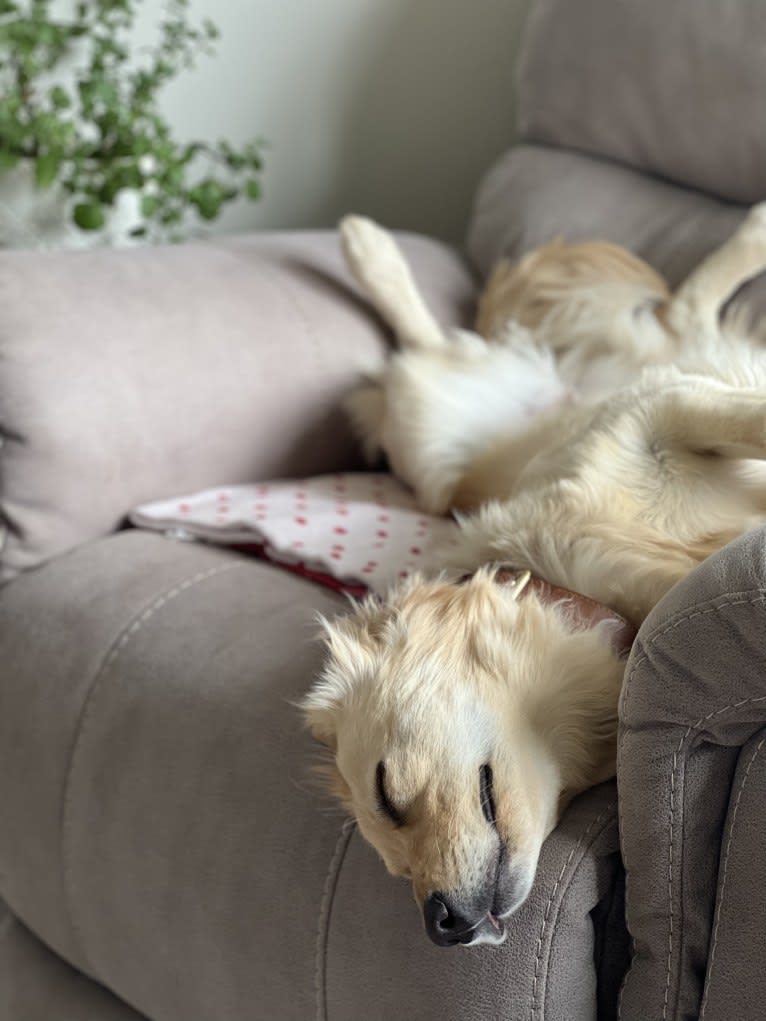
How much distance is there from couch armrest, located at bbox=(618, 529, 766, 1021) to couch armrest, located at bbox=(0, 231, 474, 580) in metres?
0.88


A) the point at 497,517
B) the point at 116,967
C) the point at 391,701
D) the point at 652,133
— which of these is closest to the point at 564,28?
the point at 652,133

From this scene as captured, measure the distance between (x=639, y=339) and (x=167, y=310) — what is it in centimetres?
70

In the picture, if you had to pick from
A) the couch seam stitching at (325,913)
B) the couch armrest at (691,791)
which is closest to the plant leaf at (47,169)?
the couch seam stitching at (325,913)

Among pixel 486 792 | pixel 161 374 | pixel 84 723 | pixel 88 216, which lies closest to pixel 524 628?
pixel 486 792

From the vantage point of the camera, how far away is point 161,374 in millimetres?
1589

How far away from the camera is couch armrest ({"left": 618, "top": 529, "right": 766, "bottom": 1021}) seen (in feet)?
2.80

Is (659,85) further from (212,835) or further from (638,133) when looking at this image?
(212,835)

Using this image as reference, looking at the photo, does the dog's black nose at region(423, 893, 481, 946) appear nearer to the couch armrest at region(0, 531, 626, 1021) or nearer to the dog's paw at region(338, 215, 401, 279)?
the couch armrest at region(0, 531, 626, 1021)

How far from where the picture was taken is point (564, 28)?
1935 millimetres

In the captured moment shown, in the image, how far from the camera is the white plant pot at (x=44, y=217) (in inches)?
81.7

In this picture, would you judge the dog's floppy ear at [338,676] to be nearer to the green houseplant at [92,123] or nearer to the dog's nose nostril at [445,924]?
the dog's nose nostril at [445,924]

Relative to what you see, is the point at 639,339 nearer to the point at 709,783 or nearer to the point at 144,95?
the point at 709,783

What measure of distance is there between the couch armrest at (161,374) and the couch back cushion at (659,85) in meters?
0.52

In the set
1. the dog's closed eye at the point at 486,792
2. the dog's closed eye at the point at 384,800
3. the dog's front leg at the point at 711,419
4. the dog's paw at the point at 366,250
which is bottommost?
the dog's closed eye at the point at 384,800
